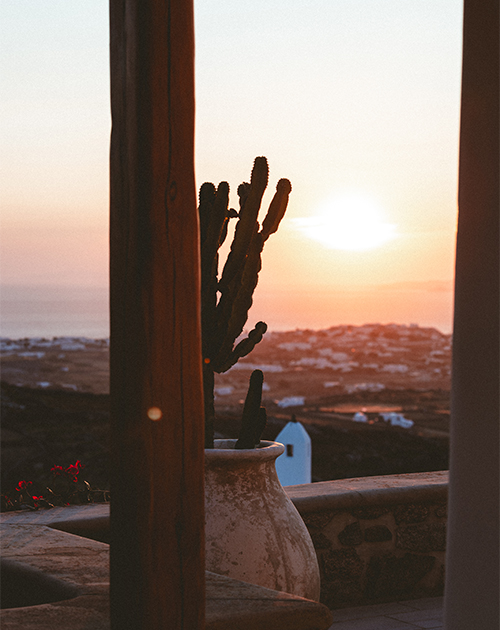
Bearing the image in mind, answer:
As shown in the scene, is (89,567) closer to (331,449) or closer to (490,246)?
(490,246)

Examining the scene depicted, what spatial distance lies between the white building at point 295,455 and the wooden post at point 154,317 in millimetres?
A: 3970

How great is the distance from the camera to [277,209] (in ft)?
12.2

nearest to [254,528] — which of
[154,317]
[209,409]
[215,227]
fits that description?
[209,409]

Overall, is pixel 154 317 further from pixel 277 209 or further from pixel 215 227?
pixel 277 209

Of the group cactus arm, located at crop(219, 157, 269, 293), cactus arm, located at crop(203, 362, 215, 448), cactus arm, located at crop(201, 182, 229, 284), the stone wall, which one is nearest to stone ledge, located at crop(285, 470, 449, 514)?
the stone wall

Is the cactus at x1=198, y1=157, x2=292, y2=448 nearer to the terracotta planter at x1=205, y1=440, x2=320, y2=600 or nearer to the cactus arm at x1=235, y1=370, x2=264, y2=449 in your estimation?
the cactus arm at x1=235, y1=370, x2=264, y2=449

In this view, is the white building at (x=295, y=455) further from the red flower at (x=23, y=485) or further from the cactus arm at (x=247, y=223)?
the cactus arm at (x=247, y=223)

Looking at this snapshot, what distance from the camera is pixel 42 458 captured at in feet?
23.3

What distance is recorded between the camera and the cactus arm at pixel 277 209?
146 inches

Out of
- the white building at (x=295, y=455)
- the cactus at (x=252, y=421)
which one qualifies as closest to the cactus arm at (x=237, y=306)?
the cactus at (x=252, y=421)

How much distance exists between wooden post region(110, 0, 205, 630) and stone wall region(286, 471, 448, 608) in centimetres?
206

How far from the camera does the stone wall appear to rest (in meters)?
3.82

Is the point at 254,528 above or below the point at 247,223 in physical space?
below

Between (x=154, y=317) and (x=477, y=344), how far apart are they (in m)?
0.87
